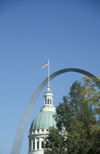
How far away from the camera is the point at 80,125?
4394 cm

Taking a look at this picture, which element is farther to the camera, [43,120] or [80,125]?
[43,120]

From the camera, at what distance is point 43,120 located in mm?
123562

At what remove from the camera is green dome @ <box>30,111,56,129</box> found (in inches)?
4818

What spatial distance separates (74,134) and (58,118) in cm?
725

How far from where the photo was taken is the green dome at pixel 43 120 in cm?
12238

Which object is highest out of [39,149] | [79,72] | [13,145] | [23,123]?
[39,149]

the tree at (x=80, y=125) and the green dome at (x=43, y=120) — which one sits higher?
the green dome at (x=43, y=120)

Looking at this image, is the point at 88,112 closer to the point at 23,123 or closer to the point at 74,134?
the point at 74,134

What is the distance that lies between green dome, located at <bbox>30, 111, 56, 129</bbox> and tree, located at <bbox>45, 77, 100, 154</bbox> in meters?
72.4

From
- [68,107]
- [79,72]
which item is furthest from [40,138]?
[68,107]

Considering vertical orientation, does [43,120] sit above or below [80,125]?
above

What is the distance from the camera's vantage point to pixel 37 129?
12344 cm

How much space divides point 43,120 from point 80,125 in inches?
3159

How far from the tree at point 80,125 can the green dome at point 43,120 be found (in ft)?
237
